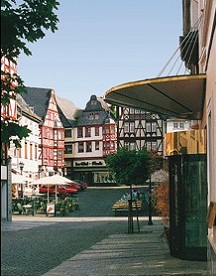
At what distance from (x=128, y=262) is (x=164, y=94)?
13.4 feet

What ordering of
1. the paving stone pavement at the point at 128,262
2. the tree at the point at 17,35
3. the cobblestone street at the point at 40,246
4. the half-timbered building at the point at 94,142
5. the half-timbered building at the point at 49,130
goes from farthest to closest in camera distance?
the half-timbered building at the point at 94,142
the half-timbered building at the point at 49,130
the cobblestone street at the point at 40,246
the paving stone pavement at the point at 128,262
the tree at the point at 17,35

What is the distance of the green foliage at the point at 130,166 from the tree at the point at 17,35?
21.2 m

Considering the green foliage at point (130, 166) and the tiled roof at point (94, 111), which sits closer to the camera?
the green foliage at point (130, 166)

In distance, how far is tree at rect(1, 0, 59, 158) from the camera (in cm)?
486

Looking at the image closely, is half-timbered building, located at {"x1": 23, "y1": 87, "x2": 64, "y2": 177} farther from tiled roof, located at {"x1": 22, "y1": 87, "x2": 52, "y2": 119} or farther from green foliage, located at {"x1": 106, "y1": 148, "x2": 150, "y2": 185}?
green foliage, located at {"x1": 106, "y1": 148, "x2": 150, "y2": 185}

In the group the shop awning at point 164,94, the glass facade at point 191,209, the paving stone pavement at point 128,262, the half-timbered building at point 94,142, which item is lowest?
the paving stone pavement at point 128,262

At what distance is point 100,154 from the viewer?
8950cm

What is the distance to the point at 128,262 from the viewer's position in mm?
15633

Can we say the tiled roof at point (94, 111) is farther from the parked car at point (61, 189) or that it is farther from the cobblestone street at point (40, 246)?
the cobblestone street at point (40, 246)

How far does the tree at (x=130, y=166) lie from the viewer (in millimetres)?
26531

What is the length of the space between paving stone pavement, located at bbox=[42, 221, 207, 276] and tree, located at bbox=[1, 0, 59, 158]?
8.47 metres

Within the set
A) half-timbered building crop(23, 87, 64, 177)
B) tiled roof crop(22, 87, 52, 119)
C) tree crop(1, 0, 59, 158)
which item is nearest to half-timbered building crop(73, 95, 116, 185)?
half-timbered building crop(23, 87, 64, 177)

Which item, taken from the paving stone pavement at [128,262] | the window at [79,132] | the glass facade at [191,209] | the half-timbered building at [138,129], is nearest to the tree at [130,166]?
the paving stone pavement at [128,262]

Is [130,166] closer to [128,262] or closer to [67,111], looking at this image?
[128,262]
